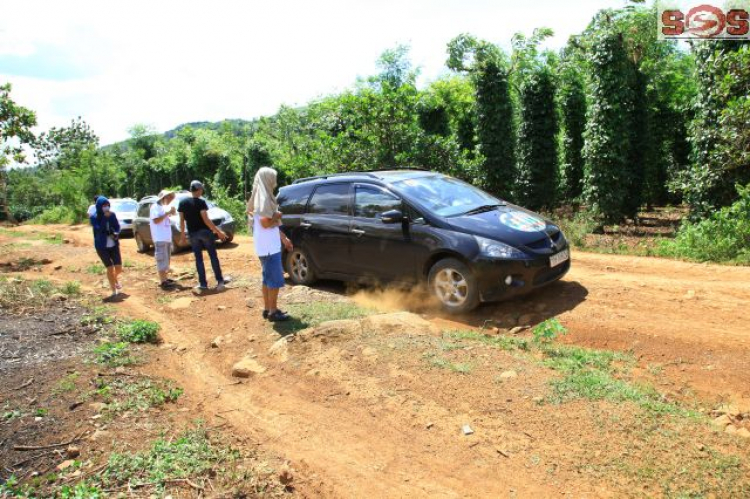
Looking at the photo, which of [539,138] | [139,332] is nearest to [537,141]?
[539,138]

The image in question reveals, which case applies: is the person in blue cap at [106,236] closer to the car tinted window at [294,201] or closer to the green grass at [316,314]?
the car tinted window at [294,201]

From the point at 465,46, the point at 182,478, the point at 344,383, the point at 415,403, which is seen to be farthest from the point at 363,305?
the point at 465,46

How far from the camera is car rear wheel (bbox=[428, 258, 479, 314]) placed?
20.1 ft

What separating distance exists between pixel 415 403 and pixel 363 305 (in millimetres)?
3214

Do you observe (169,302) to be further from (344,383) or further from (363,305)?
(344,383)

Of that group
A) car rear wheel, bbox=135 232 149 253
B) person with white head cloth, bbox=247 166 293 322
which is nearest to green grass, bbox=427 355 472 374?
person with white head cloth, bbox=247 166 293 322

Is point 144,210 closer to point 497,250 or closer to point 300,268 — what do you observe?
point 300,268

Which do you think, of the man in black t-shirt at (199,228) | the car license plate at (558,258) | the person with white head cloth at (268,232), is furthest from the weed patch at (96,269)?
the car license plate at (558,258)

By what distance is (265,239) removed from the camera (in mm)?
6402

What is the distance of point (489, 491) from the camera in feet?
10.2

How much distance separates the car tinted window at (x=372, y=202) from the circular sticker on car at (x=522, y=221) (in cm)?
143

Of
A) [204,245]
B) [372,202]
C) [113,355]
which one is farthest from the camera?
[204,245]

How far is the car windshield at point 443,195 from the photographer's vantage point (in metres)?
6.83

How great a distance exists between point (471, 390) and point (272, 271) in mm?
3281
